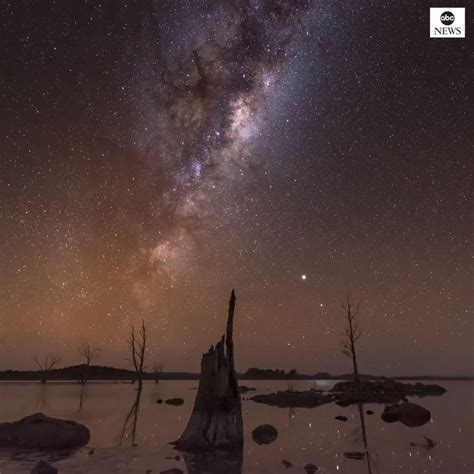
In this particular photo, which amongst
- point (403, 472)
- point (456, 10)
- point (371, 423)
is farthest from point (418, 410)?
point (456, 10)

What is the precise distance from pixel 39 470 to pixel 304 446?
1329 cm

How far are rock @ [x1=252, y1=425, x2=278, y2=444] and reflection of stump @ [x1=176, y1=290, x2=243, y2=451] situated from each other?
4.43 metres

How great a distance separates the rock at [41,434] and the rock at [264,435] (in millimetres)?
9347

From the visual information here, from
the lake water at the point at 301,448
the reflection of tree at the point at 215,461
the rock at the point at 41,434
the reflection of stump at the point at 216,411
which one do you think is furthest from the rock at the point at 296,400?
the reflection of tree at the point at 215,461

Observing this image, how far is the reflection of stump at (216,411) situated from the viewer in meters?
22.8

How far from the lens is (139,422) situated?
37219 mm

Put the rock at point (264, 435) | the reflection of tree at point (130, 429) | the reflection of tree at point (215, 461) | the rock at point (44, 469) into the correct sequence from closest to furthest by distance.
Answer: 1. the rock at point (44, 469)
2. the reflection of tree at point (215, 461)
3. the rock at point (264, 435)
4. the reflection of tree at point (130, 429)

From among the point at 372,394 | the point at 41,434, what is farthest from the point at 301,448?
the point at 372,394

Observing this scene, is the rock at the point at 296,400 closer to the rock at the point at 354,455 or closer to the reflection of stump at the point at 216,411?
the rock at the point at 354,455

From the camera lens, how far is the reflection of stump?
22.8 metres

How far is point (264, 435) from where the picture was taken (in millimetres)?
28953

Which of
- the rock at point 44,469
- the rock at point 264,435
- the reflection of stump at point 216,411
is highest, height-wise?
the reflection of stump at point 216,411

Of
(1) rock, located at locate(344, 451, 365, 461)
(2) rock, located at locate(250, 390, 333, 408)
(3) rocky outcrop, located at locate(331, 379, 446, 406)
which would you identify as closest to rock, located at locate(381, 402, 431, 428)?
(1) rock, located at locate(344, 451, 365, 461)

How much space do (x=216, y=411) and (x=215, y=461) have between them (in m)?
3.23
